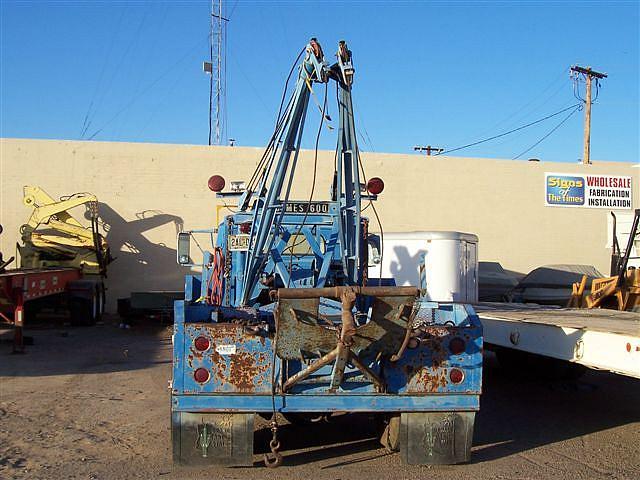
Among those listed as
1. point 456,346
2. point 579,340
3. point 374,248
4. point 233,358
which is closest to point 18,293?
point 374,248

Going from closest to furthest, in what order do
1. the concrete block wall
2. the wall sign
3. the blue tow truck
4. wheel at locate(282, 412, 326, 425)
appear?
1. the blue tow truck
2. wheel at locate(282, 412, 326, 425)
3. the concrete block wall
4. the wall sign

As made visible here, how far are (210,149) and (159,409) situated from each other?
13.8 meters

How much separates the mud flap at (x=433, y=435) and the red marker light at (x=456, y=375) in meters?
0.29

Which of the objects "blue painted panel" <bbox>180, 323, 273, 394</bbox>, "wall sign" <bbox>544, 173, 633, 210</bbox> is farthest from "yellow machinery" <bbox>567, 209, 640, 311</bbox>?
"wall sign" <bbox>544, 173, 633, 210</bbox>

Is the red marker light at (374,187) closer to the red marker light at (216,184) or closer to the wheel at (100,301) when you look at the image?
the red marker light at (216,184)

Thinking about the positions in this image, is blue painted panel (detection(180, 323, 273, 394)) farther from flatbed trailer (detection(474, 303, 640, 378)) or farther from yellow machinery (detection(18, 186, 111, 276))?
yellow machinery (detection(18, 186, 111, 276))

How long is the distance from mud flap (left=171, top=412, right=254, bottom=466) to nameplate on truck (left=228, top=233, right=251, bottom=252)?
2225 mm

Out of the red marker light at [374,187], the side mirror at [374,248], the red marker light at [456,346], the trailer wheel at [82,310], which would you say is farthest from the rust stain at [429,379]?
the trailer wheel at [82,310]

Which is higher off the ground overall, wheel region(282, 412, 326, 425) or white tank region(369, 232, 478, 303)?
white tank region(369, 232, 478, 303)

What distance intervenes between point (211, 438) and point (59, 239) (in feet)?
48.1

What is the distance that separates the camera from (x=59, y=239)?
1903cm

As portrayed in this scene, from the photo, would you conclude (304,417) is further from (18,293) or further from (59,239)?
(59,239)

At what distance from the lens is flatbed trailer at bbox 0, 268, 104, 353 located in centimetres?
1282

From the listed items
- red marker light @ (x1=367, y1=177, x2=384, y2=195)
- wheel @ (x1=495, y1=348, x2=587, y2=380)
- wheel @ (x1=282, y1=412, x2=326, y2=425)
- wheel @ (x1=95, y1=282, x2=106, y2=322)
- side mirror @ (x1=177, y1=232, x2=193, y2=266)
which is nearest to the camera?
wheel @ (x1=282, y1=412, x2=326, y2=425)
